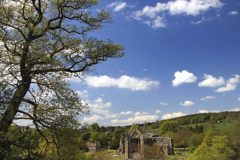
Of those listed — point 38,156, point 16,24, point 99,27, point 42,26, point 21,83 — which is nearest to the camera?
point 38,156

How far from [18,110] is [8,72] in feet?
5.77

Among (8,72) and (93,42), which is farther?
(93,42)

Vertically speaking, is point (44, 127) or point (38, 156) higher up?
point (44, 127)

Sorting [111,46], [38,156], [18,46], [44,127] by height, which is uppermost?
[111,46]

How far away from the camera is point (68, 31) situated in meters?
9.51

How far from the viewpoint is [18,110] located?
7.17 metres

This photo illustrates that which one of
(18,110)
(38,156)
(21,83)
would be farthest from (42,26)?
(38,156)

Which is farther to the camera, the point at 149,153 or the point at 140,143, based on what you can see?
the point at 140,143

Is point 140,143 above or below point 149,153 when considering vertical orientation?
above

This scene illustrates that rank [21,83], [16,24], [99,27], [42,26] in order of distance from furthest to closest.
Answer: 1. [99,27]
2. [42,26]
3. [16,24]
4. [21,83]

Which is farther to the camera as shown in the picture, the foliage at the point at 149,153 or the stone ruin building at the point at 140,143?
the stone ruin building at the point at 140,143

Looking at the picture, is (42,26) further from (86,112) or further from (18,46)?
(86,112)

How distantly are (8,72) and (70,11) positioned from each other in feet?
15.4

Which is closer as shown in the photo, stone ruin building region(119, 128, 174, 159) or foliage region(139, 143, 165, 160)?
foliage region(139, 143, 165, 160)
